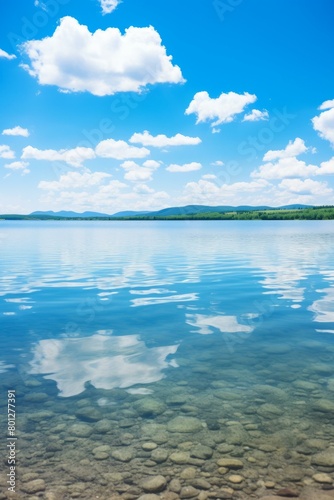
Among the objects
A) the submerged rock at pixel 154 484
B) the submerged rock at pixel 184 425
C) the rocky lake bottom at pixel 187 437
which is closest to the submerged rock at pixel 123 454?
the rocky lake bottom at pixel 187 437

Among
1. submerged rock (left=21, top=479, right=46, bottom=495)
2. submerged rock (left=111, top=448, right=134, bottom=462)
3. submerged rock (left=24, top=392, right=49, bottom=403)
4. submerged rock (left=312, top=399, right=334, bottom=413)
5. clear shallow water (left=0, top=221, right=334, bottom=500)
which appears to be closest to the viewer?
submerged rock (left=21, top=479, right=46, bottom=495)

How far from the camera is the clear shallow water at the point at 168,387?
835 centimetres

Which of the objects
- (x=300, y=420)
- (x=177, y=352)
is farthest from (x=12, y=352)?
(x=300, y=420)

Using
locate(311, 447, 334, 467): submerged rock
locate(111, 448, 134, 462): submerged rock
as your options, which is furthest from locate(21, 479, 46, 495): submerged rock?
locate(311, 447, 334, 467): submerged rock

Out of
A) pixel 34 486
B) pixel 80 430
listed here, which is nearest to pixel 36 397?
pixel 80 430

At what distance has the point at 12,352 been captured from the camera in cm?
1586

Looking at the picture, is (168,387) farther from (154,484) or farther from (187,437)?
(154,484)

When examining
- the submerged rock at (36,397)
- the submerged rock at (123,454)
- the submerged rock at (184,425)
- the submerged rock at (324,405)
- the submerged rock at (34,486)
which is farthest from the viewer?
the submerged rock at (36,397)

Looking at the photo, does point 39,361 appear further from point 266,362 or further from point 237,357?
point 266,362

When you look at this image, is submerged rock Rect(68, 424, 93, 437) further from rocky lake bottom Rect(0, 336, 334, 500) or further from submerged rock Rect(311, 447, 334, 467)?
submerged rock Rect(311, 447, 334, 467)

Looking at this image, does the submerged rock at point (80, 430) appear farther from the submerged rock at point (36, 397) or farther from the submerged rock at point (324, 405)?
the submerged rock at point (324, 405)

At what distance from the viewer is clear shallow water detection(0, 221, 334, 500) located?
8352 millimetres

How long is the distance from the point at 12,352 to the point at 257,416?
10220 millimetres

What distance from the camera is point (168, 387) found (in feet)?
41.2
